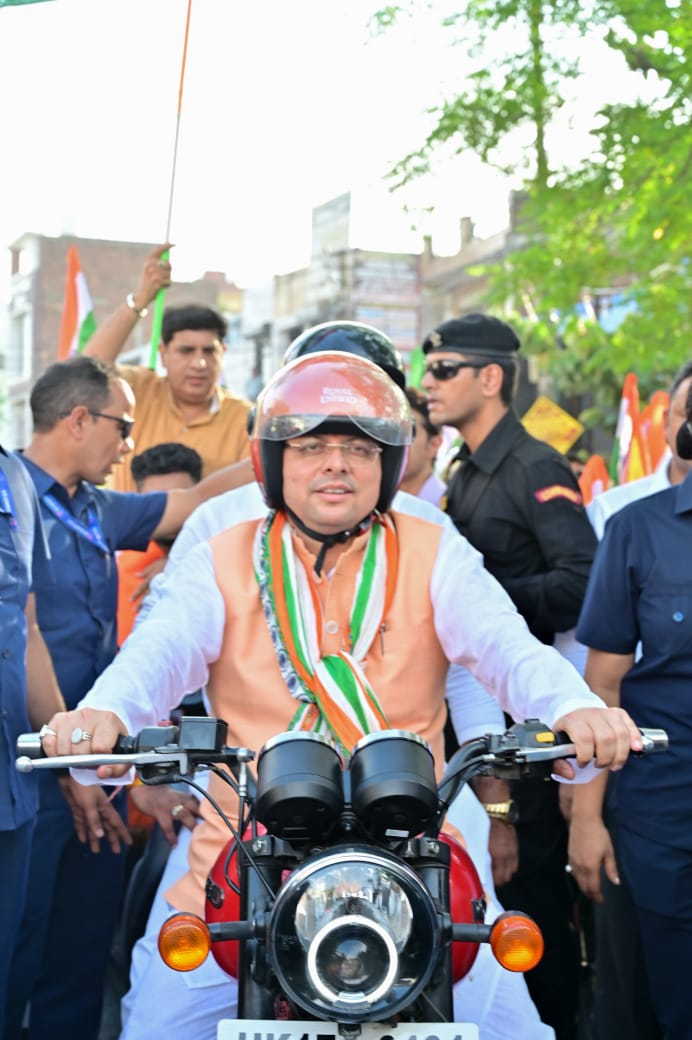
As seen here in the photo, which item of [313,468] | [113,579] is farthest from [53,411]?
[313,468]

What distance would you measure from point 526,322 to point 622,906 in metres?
14.2

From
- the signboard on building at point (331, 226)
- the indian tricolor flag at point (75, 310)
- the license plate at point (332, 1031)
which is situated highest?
the signboard on building at point (331, 226)

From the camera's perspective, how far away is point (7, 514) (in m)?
3.82

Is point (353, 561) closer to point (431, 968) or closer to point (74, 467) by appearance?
point (431, 968)

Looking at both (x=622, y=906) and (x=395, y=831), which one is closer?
(x=395, y=831)

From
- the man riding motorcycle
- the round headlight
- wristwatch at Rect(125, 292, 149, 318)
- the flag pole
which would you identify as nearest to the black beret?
the flag pole

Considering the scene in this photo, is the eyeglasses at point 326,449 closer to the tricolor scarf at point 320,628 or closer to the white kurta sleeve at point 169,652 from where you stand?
the tricolor scarf at point 320,628

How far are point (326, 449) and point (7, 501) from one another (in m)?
1.01

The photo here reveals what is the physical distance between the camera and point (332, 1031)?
2221 mm

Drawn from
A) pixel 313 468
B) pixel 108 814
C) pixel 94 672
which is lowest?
pixel 108 814

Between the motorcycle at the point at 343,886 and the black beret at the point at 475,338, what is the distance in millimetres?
3480

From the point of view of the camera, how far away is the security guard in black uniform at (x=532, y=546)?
521 centimetres

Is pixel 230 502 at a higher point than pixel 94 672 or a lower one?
higher

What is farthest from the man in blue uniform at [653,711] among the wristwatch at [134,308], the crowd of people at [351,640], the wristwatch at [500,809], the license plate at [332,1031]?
the wristwatch at [134,308]
